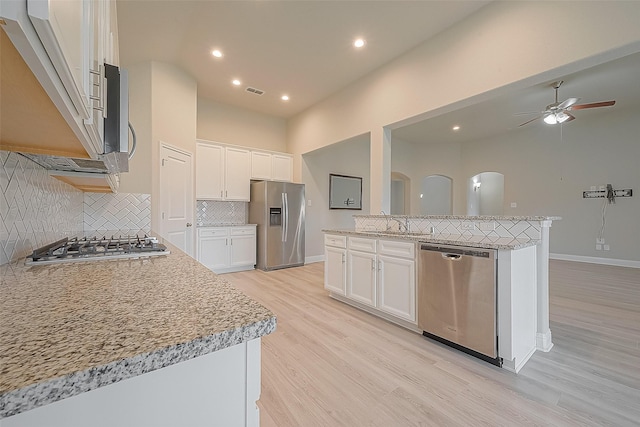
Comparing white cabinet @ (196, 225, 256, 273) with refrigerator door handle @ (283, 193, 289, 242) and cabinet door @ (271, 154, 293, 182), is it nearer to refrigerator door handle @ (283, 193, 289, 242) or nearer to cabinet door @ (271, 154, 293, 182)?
refrigerator door handle @ (283, 193, 289, 242)

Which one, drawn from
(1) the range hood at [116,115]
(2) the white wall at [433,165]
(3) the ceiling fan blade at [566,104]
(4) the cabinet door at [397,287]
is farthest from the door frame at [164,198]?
(2) the white wall at [433,165]

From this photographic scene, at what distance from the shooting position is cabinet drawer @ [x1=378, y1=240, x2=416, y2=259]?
2348mm

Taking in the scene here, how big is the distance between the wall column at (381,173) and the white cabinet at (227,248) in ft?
7.87

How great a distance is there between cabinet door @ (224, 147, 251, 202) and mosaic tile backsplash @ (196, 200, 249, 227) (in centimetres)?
30

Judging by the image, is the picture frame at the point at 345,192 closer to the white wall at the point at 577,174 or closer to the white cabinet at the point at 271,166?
the white cabinet at the point at 271,166

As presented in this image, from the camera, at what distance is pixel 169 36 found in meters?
3.07

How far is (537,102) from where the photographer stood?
4680mm

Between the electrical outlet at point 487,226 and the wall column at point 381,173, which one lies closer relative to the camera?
the electrical outlet at point 487,226

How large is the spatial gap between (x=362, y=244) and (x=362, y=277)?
0.35 m

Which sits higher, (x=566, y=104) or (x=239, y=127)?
(x=239, y=127)

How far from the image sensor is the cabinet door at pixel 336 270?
121 inches

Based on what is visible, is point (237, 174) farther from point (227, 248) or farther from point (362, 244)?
point (362, 244)

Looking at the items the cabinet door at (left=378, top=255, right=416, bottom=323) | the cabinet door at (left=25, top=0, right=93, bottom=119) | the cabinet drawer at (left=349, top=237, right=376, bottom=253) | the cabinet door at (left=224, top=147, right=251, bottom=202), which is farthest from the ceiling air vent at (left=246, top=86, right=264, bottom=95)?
the cabinet door at (left=25, top=0, right=93, bottom=119)

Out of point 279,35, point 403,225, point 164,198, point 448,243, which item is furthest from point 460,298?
point 164,198
